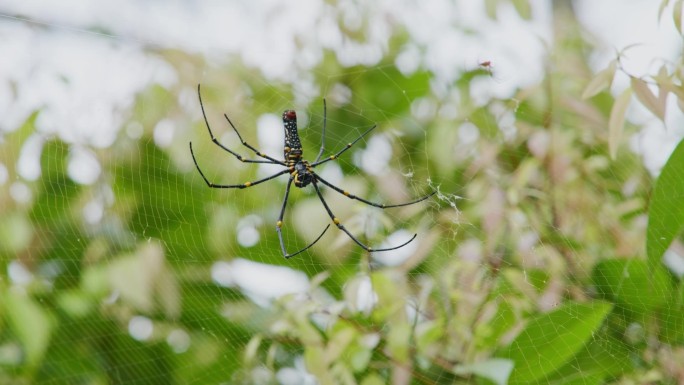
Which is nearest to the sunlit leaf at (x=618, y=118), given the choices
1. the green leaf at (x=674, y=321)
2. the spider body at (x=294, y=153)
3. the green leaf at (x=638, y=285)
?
the green leaf at (x=638, y=285)

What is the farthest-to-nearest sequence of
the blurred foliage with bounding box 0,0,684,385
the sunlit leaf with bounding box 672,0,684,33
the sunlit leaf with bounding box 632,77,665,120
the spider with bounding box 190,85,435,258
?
the spider with bounding box 190,85,435,258
the blurred foliage with bounding box 0,0,684,385
the sunlit leaf with bounding box 632,77,665,120
the sunlit leaf with bounding box 672,0,684,33

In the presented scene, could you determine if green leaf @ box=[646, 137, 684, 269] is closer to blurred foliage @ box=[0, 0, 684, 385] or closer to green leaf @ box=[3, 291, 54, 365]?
blurred foliage @ box=[0, 0, 684, 385]

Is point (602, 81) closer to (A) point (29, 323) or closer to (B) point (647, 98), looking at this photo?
(B) point (647, 98)

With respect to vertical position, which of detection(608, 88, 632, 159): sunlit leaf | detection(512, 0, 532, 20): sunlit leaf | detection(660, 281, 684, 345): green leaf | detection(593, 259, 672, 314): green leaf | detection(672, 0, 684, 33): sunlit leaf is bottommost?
detection(660, 281, 684, 345): green leaf

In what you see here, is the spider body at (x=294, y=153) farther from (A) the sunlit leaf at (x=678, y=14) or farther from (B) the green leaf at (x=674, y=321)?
(B) the green leaf at (x=674, y=321)

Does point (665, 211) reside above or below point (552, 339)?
above

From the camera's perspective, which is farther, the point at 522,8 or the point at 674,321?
the point at 522,8

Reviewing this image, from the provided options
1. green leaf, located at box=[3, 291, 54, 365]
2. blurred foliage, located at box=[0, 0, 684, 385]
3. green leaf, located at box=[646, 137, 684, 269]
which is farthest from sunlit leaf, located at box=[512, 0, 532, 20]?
green leaf, located at box=[3, 291, 54, 365]

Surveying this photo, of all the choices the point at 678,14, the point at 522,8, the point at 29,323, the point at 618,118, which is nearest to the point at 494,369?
the point at 618,118

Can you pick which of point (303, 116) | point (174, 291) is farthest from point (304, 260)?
point (303, 116)
